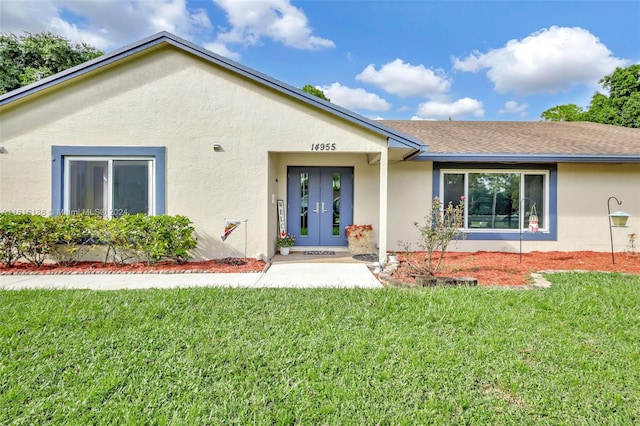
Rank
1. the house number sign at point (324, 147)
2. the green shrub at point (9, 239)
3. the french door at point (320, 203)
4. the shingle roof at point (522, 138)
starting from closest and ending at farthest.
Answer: the green shrub at point (9, 239) → the house number sign at point (324, 147) → the shingle roof at point (522, 138) → the french door at point (320, 203)

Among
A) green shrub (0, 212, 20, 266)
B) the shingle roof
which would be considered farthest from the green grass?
the shingle roof

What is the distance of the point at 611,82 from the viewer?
70.9ft

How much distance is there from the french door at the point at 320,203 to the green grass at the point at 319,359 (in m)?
5.19

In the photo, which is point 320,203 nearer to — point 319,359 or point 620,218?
point 319,359

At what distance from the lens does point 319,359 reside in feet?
10.3

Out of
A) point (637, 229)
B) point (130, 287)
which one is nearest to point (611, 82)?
point (637, 229)

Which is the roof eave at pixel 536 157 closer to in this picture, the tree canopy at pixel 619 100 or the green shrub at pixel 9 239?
the green shrub at pixel 9 239

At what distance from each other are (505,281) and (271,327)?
187 inches

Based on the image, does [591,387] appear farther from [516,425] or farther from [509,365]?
[516,425]

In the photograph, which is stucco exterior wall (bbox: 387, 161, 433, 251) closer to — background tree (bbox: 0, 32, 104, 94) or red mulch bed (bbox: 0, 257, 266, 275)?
red mulch bed (bbox: 0, 257, 266, 275)

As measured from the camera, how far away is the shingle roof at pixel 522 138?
8.98 metres

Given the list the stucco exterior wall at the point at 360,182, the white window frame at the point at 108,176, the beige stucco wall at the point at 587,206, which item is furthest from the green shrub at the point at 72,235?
the beige stucco wall at the point at 587,206

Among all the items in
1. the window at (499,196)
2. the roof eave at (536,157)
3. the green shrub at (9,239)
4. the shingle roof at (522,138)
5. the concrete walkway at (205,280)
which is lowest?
the concrete walkway at (205,280)

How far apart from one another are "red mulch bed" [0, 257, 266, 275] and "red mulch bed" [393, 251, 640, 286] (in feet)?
11.4
